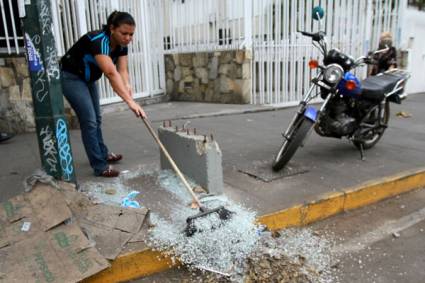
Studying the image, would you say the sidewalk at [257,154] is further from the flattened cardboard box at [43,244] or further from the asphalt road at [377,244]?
the flattened cardboard box at [43,244]

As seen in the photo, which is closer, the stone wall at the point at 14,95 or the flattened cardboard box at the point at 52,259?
the flattened cardboard box at the point at 52,259

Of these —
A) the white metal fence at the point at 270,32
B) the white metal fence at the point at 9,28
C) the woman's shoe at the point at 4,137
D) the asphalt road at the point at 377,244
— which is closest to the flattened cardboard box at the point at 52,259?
the asphalt road at the point at 377,244

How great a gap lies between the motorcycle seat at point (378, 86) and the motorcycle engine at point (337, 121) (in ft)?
0.88

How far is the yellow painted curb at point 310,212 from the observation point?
8.82 feet

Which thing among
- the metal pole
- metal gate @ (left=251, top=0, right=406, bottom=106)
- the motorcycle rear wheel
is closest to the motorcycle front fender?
the motorcycle rear wheel

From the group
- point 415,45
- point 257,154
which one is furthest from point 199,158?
point 415,45

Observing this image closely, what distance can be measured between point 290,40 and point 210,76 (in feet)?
6.21

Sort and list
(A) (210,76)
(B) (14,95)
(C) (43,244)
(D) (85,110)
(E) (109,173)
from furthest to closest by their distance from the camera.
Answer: (A) (210,76) → (B) (14,95) → (E) (109,173) → (D) (85,110) → (C) (43,244)

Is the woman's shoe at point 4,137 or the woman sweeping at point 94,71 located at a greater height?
the woman sweeping at point 94,71

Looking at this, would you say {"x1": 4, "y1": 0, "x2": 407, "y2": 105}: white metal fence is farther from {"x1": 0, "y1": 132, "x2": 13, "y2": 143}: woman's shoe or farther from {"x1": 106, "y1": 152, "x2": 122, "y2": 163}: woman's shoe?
{"x1": 106, "y1": 152, "x2": 122, "y2": 163}: woman's shoe

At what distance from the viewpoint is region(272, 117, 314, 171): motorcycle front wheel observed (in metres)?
4.12

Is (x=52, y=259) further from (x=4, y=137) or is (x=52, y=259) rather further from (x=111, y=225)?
(x=4, y=137)

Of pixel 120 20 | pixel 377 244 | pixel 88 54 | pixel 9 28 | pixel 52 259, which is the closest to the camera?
pixel 52 259

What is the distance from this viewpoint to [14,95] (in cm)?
612
